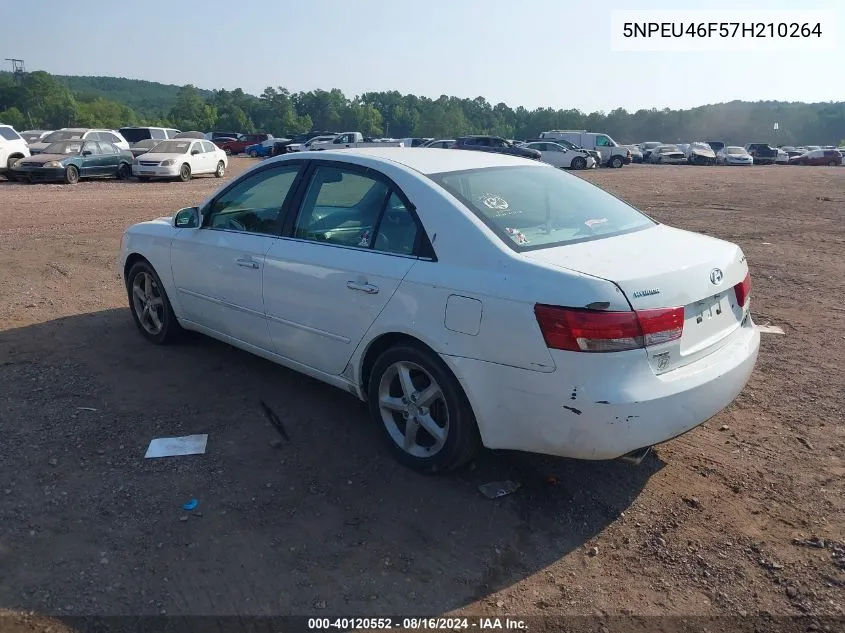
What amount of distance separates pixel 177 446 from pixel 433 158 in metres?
2.29

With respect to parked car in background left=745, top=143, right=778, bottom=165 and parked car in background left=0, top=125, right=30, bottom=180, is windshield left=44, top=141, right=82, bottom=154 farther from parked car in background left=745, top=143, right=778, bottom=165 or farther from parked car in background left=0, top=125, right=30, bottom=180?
parked car in background left=745, top=143, right=778, bottom=165

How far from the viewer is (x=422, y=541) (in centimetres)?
331

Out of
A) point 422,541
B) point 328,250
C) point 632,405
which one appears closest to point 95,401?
point 328,250

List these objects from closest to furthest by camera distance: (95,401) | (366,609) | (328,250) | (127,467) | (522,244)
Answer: (366,609) < (522,244) < (127,467) < (328,250) < (95,401)

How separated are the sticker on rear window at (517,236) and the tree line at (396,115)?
97.2m

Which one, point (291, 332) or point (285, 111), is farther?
point (285, 111)

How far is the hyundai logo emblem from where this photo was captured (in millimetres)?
3512

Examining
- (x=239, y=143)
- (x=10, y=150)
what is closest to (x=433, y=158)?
(x=10, y=150)

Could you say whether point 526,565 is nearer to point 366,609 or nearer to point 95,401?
point 366,609

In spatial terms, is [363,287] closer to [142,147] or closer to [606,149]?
[142,147]

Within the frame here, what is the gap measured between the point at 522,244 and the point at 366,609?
1.82 meters

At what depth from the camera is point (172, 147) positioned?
81.8 feet

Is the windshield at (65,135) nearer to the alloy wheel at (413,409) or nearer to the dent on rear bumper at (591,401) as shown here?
the alloy wheel at (413,409)

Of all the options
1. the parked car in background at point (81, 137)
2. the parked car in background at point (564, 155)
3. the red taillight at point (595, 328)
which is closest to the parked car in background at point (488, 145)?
the parked car in background at point (564, 155)
